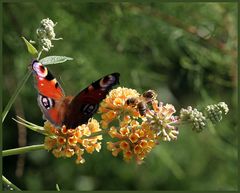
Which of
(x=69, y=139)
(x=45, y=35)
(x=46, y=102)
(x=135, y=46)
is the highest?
(x=135, y=46)

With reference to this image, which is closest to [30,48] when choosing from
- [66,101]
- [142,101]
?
[66,101]

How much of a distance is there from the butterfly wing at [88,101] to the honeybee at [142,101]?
69 millimetres

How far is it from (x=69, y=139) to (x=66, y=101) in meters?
0.13

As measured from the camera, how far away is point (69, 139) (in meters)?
1.29

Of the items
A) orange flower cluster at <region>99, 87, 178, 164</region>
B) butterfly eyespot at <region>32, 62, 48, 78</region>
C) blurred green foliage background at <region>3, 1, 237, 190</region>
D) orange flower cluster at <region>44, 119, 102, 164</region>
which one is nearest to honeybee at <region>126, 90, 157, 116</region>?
orange flower cluster at <region>99, 87, 178, 164</region>

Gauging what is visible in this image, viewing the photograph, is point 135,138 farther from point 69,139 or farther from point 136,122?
point 69,139

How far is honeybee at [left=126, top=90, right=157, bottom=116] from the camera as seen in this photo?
1.30 metres

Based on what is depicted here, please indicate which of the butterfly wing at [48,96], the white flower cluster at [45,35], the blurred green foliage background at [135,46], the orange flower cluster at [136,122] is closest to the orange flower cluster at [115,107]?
the orange flower cluster at [136,122]

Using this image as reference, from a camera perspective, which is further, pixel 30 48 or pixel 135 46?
pixel 135 46

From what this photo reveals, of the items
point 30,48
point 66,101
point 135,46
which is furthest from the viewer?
point 135,46

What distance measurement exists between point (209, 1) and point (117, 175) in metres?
1.55

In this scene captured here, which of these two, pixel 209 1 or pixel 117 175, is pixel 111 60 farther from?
pixel 117 175

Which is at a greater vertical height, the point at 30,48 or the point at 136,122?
the point at 30,48

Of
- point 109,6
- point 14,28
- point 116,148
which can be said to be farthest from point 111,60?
point 116,148
